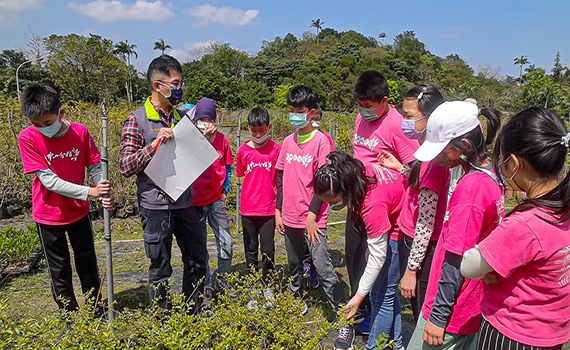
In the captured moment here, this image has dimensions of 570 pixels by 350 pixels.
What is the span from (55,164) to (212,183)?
3.87 feet

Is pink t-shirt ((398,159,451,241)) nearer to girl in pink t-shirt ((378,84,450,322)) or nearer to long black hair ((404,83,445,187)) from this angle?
girl in pink t-shirt ((378,84,450,322))

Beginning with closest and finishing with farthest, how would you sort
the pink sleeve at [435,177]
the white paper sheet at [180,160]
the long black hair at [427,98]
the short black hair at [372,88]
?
the pink sleeve at [435,177], the long black hair at [427,98], the white paper sheet at [180,160], the short black hair at [372,88]

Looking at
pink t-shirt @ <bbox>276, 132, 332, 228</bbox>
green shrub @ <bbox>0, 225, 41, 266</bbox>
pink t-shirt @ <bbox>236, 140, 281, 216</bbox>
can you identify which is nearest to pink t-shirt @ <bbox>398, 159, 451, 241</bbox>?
pink t-shirt @ <bbox>276, 132, 332, 228</bbox>

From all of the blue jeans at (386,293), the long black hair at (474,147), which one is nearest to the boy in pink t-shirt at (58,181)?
the blue jeans at (386,293)

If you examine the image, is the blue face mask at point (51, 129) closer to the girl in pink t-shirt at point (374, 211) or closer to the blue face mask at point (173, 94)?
the blue face mask at point (173, 94)

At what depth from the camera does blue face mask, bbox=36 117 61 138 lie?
100 inches

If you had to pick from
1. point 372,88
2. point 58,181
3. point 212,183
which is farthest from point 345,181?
point 58,181

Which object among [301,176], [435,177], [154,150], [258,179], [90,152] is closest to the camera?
[435,177]

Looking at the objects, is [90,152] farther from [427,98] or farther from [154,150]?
[427,98]

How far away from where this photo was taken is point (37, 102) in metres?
2.47

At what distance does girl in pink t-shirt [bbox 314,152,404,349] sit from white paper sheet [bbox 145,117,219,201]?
2.58ft

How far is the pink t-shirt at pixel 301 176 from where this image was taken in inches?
120

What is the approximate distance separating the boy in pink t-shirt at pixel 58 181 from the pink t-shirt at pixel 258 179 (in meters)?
1.22

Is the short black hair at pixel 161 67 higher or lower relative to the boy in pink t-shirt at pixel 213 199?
higher
